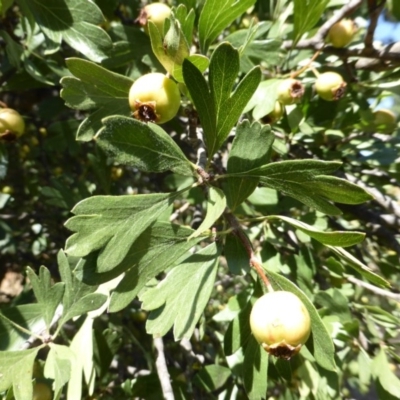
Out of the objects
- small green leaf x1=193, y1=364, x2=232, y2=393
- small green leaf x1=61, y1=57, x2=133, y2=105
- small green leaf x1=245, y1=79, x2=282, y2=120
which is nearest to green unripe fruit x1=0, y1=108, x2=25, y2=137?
small green leaf x1=61, y1=57, x2=133, y2=105

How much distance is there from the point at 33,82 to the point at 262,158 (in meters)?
0.98

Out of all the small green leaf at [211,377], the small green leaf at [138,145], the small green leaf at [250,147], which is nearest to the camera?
the small green leaf at [138,145]

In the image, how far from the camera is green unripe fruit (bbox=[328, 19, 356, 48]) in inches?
51.6

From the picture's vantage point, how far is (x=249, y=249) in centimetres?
94

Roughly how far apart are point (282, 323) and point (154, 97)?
490mm

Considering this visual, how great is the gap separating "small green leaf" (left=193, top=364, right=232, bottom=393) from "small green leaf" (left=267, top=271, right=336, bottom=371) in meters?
0.61

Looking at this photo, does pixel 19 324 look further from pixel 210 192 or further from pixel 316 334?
pixel 316 334

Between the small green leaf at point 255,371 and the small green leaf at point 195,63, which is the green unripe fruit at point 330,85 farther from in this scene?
the small green leaf at point 255,371

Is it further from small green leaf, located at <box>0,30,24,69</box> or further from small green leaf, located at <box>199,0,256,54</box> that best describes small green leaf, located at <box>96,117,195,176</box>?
small green leaf, located at <box>0,30,24,69</box>

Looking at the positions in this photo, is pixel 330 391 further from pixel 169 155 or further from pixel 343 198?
pixel 169 155

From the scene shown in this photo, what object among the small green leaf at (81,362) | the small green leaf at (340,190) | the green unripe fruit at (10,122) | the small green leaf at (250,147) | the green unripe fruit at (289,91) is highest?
the green unripe fruit at (289,91)

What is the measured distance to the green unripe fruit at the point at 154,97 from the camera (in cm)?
89

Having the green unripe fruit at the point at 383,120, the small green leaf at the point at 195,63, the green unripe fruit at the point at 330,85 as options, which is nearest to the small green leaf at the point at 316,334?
the small green leaf at the point at 195,63

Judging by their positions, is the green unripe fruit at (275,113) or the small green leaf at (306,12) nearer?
the small green leaf at (306,12)
